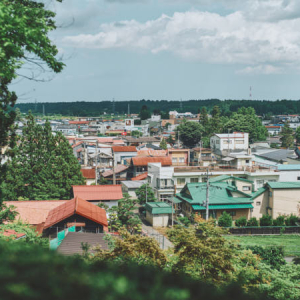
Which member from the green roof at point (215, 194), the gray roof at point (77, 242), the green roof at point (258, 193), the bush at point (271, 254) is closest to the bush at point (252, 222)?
the green roof at point (215, 194)

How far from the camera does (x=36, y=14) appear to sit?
5.77m

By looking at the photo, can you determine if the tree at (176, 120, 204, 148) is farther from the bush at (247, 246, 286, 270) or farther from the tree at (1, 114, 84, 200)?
the bush at (247, 246, 286, 270)

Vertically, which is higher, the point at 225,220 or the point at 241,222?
the point at 225,220

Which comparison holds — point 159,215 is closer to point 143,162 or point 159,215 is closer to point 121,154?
point 143,162

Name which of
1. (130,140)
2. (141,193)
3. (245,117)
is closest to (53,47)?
(141,193)

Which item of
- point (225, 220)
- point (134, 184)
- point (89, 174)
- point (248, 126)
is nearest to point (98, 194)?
point (134, 184)

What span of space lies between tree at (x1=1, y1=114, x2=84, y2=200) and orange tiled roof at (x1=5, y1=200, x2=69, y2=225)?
2316mm

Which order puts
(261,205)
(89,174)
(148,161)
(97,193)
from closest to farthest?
(97,193)
(261,205)
(148,161)
(89,174)

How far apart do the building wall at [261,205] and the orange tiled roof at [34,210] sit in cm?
1336

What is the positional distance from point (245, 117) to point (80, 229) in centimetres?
4847

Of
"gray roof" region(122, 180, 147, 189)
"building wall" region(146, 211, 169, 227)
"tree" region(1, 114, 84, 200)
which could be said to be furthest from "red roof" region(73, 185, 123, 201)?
"gray roof" region(122, 180, 147, 189)

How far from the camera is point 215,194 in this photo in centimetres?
2400

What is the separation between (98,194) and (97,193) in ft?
0.39

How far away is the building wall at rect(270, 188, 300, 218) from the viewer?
23.9 meters
